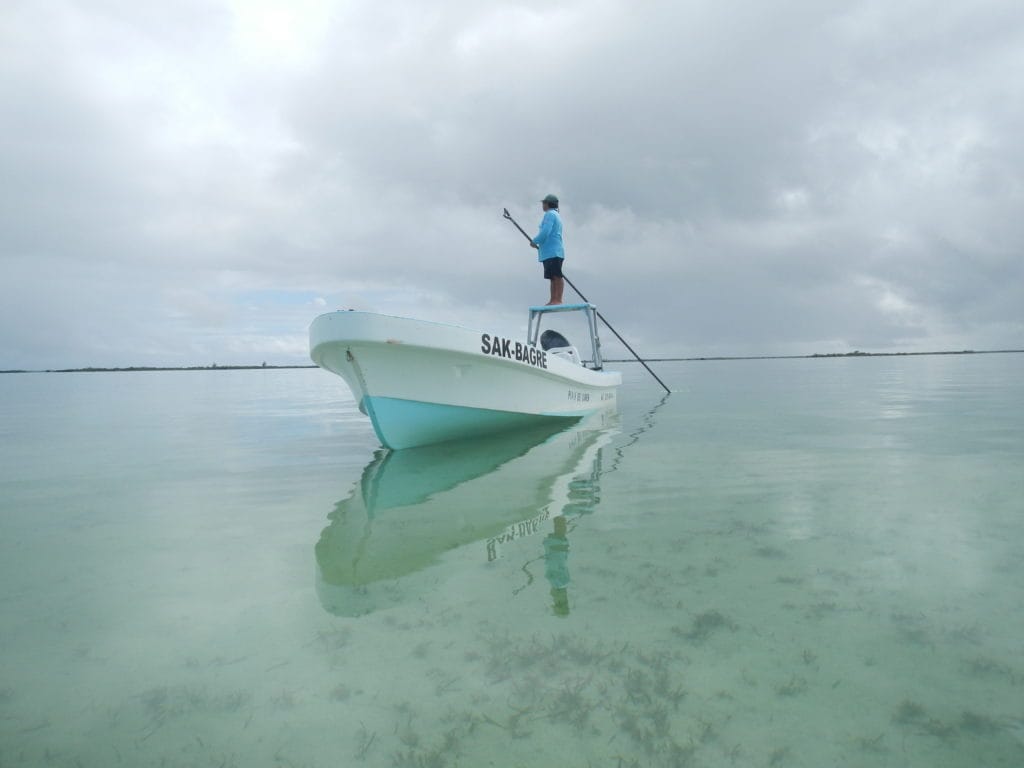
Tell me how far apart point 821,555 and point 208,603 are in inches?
157

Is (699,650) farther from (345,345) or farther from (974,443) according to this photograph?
(974,443)

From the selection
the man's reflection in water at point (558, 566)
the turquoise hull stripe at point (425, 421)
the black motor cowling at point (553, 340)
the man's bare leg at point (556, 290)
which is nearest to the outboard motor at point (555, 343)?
the black motor cowling at point (553, 340)

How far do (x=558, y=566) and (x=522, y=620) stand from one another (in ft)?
2.82

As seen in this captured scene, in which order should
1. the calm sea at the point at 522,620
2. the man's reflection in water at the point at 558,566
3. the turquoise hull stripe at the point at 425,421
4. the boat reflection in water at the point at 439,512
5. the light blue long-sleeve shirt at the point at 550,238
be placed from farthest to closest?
the light blue long-sleeve shirt at the point at 550,238 < the turquoise hull stripe at the point at 425,421 < the boat reflection in water at the point at 439,512 < the man's reflection in water at the point at 558,566 < the calm sea at the point at 522,620

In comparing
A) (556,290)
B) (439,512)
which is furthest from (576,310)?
(439,512)

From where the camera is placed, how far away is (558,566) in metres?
3.94

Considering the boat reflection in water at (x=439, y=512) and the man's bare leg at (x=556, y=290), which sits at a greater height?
the man's bare leg at (x=556, y=290)

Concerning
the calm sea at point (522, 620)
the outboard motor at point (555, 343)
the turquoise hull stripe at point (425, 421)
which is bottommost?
the calm sea at point (522, 620)

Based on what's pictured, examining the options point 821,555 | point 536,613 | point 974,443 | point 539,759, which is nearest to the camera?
point 539,759

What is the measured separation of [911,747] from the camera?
6.88 feet

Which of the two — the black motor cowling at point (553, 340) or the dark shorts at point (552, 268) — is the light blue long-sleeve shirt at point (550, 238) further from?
the black motor cowling at point (553, 340)

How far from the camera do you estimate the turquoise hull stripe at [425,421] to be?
29.1 ft

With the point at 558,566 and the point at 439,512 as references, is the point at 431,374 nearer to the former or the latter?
Result: the point at 439,512

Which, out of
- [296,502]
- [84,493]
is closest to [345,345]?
[296,502]
